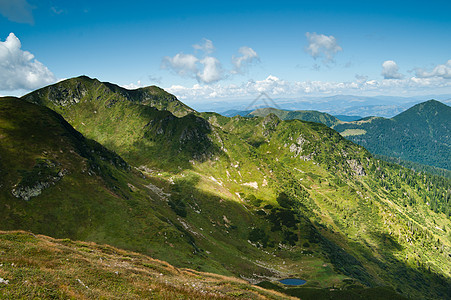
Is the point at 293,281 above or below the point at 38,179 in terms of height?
below

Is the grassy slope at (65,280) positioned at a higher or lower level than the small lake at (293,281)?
higher

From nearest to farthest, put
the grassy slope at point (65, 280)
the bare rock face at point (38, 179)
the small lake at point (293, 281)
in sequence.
Answer: the grassy slope at point (65, 280)
the bare rock face at point (38, 179)
the small lake at point (293, 281)

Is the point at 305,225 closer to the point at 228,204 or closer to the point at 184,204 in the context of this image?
the point at 228,204

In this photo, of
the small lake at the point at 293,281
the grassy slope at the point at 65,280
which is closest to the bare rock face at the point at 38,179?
the grassy slope at the point at 65,280

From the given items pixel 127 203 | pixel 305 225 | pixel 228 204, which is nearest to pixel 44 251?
pixel 127 203

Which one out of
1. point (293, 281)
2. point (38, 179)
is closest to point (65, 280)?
point (38, 179)

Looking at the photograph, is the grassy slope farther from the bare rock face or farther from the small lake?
the small lake

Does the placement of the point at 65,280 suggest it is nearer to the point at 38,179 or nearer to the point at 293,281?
the point at 38,179

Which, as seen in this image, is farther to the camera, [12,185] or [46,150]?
[46,150]

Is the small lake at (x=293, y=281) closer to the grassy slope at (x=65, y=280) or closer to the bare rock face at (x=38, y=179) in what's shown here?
the grassy slope at (x=65, y=280)

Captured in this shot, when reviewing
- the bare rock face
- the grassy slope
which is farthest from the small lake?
the bare rock face

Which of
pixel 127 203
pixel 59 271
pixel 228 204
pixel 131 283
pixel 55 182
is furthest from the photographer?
pixel 228 204
